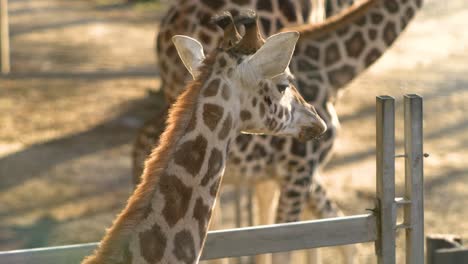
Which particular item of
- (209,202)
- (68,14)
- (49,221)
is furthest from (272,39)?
(68,14)

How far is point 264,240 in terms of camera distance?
434 cm

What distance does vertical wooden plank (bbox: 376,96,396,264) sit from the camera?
172 inches

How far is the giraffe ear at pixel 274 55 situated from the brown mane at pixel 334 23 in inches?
107

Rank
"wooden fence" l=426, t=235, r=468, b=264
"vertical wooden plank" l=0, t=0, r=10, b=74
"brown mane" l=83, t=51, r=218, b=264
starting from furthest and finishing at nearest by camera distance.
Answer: "vertical wooden plank" l=0, t=0, r=10, b=74 < "wooden fence" l=426, t=235, r=468, b=264 < "brown mane" l=83, t=51, r=218, b=264

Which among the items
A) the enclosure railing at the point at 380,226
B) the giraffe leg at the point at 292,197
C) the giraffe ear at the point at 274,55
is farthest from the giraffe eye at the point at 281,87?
the giraffe leg at the point at 292,197

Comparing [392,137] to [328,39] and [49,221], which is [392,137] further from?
[49,221]

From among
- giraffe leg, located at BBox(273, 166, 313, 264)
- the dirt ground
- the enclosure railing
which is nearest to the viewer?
the enclosure railing

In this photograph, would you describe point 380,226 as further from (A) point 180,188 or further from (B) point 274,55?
(A) point 180,188

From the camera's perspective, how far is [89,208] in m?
9.05

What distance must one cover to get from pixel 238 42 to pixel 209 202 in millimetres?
673

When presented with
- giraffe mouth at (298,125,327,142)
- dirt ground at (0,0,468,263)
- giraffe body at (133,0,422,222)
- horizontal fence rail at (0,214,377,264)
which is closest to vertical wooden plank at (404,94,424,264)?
horizontal fence rail at (0,214,377,264)

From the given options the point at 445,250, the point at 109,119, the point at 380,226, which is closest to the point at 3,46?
the point at 109,119

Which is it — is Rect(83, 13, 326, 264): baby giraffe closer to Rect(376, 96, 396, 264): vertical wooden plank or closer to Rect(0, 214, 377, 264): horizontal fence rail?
Rect(0, 214, 377, 264): horizontal fence rail

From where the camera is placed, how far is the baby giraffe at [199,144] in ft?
12.3
